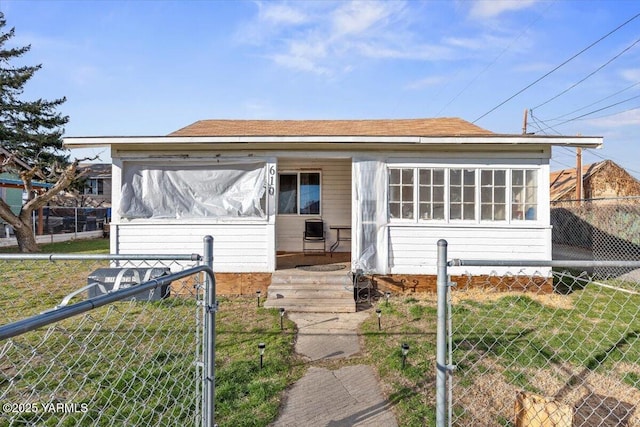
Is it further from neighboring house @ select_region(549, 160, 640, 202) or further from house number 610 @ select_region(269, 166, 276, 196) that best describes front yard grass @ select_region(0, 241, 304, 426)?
neighboring house @ select_region(549, 160, 640, 202)

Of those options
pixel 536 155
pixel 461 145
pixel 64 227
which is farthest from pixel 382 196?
pixel 64 227

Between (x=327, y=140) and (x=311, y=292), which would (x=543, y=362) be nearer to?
(x=311, y=292)

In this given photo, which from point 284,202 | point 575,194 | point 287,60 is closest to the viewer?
point 284,202

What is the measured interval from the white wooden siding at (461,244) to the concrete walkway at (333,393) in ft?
8.95

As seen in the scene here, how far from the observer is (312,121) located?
10.9 meters

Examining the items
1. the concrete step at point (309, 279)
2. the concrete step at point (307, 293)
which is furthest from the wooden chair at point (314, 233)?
the concrete step at point (307, 293)

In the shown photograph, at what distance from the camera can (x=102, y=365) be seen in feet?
12.5

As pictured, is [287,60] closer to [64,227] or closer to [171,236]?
[171,236]

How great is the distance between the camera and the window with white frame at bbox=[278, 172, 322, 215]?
9719 millimetres

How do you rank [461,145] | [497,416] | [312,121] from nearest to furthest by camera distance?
1. [497,416]
2. [461,145]
3. [312,121]

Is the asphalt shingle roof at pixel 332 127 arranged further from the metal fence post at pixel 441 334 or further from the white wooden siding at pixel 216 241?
the metal fence post at pixel 441 334

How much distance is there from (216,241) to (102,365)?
3.61 m

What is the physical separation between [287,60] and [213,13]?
502 centimetres

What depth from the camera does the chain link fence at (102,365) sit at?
8.40 feet
